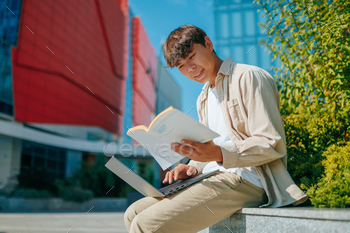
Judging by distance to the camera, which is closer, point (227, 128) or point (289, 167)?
point (227, 128)

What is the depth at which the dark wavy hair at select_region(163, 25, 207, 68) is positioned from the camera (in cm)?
187

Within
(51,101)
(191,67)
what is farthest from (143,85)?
(191,67)

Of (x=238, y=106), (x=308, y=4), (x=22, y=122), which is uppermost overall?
(x=308, y=4)

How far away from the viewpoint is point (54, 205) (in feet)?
45.7

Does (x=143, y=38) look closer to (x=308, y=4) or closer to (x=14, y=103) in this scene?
(x=14, y=103)

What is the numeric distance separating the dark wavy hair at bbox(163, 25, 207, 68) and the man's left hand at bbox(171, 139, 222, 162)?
71 centimetres

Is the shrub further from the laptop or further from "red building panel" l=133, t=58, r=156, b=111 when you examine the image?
"red building panel" l=133, t=58, r=156, b=111

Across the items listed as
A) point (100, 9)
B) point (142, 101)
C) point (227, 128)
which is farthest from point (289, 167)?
point (142, 101)

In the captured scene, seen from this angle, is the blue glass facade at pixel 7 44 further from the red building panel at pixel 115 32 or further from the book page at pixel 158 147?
the book page at pixel 158 147

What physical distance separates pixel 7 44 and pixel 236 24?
1362cm


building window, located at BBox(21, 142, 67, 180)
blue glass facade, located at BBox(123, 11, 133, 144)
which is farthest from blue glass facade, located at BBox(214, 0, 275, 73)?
blue glass facade, located at BBox(123, 11, 133, 144)

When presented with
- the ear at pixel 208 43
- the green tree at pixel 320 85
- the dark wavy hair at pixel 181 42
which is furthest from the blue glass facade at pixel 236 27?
the dark wavy hair at pixel 181 42

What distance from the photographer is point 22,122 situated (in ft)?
53.5

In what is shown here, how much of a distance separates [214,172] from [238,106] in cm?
44
